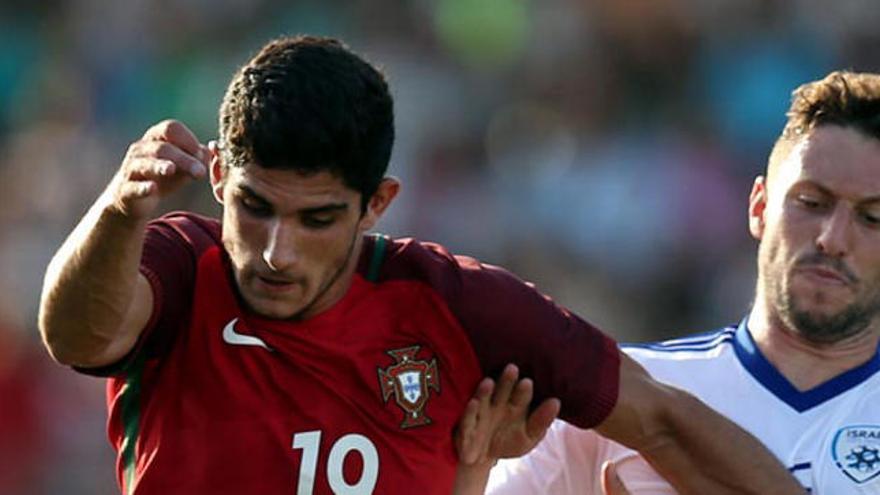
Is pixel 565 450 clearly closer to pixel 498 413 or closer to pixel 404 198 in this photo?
pixel 498 413

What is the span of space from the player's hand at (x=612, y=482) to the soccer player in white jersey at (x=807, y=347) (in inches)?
0.6

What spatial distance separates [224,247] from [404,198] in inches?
228

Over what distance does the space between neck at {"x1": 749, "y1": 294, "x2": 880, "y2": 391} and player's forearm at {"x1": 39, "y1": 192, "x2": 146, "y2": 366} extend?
1886 millimetres

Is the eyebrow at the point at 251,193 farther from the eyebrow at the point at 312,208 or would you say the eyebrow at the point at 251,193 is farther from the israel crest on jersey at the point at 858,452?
the israel crest on jersey at the point at 858,452

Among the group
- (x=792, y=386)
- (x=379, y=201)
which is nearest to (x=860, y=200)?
(x=792, y=386)

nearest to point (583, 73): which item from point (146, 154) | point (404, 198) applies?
point (404, 198)

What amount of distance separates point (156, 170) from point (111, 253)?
0.21 metres

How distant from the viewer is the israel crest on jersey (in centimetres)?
507

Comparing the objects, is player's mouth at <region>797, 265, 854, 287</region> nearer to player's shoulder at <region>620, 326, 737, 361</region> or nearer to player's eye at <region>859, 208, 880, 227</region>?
player's eye at <region>859, 208, 880, 227</region>

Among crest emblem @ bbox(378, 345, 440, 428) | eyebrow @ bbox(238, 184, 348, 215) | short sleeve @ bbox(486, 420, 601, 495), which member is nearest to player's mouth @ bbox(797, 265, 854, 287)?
short sleeve @ bbox(486, 420, 601, 495)

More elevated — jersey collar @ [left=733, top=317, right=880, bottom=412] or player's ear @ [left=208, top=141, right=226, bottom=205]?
player's ear @ [left=208, top=141, right=226, bottom=205]

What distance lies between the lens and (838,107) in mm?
5324

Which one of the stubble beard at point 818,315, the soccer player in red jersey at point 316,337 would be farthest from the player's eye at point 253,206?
the stubble beard at point 818,315

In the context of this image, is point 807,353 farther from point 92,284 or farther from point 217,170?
point 92,284
